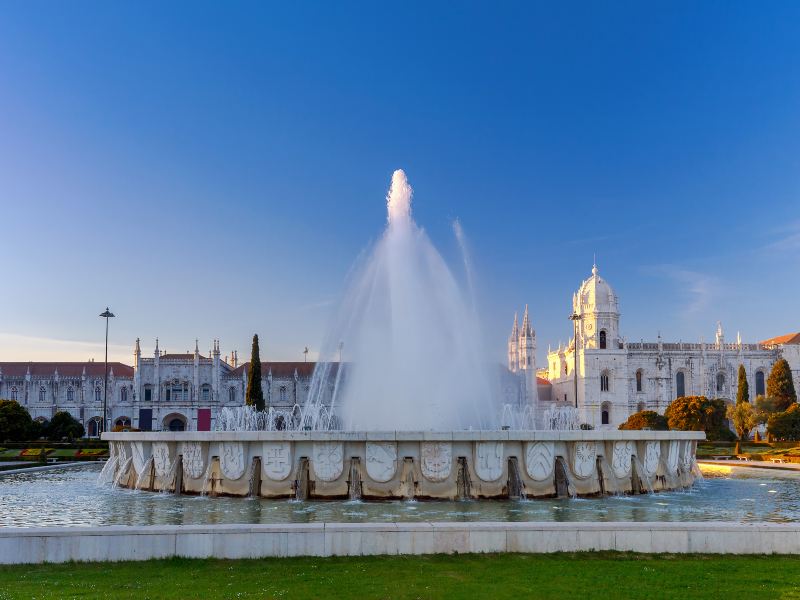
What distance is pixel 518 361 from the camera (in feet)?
310

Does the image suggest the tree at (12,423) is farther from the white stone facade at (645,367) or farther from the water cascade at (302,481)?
the white stone facade at (645,367)

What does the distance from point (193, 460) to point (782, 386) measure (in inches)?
2449

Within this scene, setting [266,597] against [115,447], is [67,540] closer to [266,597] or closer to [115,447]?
[266,597]

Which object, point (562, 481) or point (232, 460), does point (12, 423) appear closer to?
point (232, 460)

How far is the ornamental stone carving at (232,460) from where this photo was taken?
16750 millimetres

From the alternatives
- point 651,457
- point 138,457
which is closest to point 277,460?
point 138,457

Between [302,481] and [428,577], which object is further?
[302,481]

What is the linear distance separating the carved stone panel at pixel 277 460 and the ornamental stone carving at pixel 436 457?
2865 mm

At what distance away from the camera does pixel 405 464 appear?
1633 centimetres

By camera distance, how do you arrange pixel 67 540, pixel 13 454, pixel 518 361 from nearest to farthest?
pixel 67 540
pixel 13 454
pixel 518 361

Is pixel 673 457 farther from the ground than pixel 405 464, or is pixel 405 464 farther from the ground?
pixel 405 464

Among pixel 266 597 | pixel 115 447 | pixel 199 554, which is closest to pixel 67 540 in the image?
pixel 199 554

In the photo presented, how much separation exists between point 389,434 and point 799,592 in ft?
29.6

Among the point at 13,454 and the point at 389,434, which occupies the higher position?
the point at 389,434
